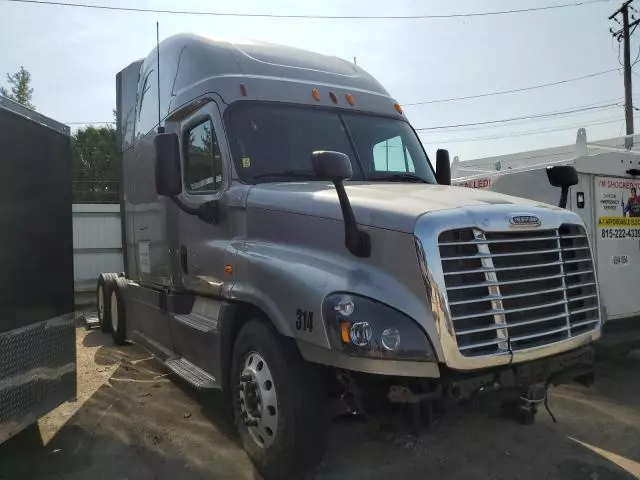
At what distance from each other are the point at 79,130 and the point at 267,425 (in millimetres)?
47080

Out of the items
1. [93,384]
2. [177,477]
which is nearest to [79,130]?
[93,384]

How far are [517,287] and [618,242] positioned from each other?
3972 millimetres

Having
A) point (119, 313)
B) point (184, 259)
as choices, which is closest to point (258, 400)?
point (184, 259)

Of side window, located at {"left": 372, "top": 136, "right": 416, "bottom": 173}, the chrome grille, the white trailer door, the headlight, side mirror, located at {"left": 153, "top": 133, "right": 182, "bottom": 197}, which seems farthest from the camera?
the white trailer door

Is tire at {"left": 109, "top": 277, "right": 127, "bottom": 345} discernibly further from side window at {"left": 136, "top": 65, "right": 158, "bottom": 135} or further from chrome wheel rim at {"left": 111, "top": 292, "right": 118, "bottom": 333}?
side window at {"left": 136, "top": 65, "right": 158, "bottom": 135}

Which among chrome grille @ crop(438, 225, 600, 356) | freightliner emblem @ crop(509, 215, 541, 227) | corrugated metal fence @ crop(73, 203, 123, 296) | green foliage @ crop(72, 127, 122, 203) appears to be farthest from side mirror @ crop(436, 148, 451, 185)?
green foliage @ crop(72, 127, 122, 203)

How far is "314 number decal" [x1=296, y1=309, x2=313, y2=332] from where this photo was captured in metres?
3.28

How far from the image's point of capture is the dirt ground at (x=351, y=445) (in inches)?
156

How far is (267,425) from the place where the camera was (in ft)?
12.1

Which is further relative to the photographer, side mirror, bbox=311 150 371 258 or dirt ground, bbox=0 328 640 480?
dirt ground, bbox=0 328 640 480

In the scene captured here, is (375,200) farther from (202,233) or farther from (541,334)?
(202,233)

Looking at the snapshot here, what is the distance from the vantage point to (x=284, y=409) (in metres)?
3.46

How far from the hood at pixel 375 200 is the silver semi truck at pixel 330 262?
1cm

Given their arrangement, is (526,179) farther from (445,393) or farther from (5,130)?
(5,130)
